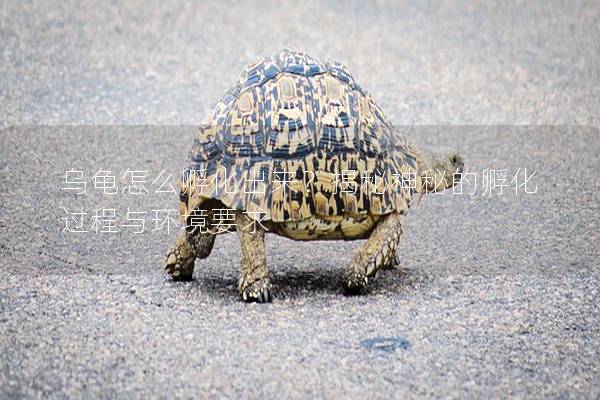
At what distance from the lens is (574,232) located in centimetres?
860

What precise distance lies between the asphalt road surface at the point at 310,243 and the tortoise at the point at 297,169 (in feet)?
1.33

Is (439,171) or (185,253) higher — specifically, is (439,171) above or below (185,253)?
above

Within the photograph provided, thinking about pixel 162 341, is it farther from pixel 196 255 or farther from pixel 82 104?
pixel 82 104

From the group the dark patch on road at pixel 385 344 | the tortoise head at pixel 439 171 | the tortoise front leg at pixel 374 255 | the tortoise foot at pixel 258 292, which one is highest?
the tortoise head at pixel 439 171

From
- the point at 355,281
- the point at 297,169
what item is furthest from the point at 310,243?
the point at 297,169

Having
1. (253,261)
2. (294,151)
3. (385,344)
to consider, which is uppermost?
(294,151)

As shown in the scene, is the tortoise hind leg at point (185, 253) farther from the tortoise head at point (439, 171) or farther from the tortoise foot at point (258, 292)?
the tortoise head at point (439, 171)

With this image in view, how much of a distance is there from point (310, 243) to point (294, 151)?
5.95ft

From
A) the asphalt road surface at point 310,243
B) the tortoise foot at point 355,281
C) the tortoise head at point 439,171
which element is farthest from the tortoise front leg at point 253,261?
the tortoise head at point 439,171

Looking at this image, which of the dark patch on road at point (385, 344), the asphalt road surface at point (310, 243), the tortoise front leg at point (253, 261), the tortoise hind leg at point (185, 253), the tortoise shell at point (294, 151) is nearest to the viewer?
the asphalt road surface at point (310, 243)

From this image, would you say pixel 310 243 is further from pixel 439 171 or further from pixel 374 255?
pixel 374 255

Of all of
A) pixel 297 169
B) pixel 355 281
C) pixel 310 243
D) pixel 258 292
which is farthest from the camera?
pixel 310 243

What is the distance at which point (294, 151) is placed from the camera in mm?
6656

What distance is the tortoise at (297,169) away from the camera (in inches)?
262
